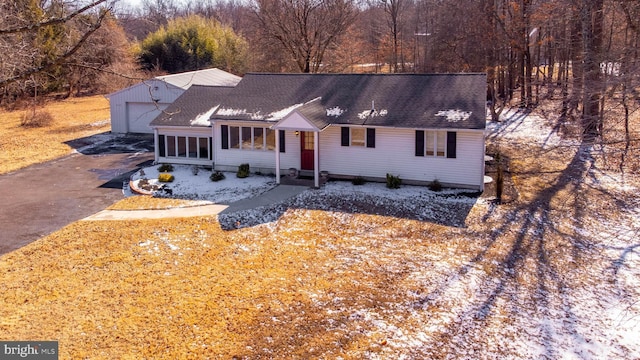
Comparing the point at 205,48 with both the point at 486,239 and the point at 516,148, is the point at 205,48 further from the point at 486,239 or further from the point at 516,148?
the point at 486,239

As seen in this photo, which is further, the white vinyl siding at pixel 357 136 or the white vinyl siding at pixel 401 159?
the white vinyl siding at pixel 357 136

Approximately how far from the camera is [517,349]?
29.8 ft

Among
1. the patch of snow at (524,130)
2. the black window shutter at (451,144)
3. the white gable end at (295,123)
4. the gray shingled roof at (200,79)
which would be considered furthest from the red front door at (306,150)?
the patch of snow at (524,130)

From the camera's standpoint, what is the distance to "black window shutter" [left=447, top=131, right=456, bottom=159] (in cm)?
1822

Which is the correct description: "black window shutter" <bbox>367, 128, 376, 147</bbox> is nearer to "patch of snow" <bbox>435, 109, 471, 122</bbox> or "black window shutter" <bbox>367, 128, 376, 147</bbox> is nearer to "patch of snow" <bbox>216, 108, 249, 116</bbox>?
"patch of snow" <bbox>435, 109, 471, 122</bbox>

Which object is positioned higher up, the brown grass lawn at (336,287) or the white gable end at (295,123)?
the white gable end at (295,123)

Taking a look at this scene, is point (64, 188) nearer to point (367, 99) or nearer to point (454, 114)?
point (367, 99)

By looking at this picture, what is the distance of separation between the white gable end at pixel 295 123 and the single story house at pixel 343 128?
0.04 metres

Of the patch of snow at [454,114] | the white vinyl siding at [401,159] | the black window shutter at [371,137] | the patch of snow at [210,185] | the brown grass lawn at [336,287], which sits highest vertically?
the patch of snow at [454,114]

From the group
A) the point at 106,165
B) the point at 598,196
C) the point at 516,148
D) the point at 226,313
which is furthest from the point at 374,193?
the point at 106,165

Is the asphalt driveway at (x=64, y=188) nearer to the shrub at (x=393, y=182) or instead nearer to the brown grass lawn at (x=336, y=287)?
the brown grass lawn at (x=336, y=287)

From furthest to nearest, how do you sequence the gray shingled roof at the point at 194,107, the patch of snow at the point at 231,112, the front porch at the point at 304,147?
1. the gray shingled roof at the point at 194,107
2. the patch of snow at the point at 231,112
3. the front porch at the point at 304,147

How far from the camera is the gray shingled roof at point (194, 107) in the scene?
21688 mm

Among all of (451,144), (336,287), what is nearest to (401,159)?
(451,144)
